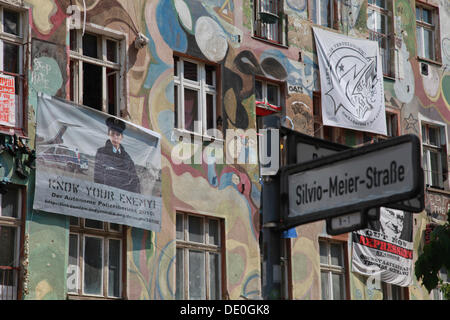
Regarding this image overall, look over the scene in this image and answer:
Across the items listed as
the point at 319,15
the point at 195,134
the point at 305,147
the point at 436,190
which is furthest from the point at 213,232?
the point at 305,147

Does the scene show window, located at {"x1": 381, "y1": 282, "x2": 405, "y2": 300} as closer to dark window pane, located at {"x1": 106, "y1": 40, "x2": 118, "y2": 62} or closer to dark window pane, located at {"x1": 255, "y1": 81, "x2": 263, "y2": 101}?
dark window pane, located at {"x1": 255, "y1": 81, "x2": 263, "y2": 101}

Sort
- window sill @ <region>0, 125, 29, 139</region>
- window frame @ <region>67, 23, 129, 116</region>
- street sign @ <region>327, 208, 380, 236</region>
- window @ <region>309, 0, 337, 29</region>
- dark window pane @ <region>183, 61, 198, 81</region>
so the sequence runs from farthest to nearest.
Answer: window @ <region>309, 0, 337, 29</region>
dark window pane @ <region>183, 61, 198, 81</region>
window frame @ <region>67, 23, 129, 116</region>
window sill @ <region>0, 125, 29, 139</region>
street sign @ <region>327, 208, 380, 236</region>

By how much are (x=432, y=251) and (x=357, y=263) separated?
6529 millimetres

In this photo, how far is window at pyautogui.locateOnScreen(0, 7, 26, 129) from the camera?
1683cm

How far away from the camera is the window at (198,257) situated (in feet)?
63.8

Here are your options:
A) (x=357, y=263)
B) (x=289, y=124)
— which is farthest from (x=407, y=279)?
(x=289, y=124)

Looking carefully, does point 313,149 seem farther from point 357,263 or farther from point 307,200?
point 357,263

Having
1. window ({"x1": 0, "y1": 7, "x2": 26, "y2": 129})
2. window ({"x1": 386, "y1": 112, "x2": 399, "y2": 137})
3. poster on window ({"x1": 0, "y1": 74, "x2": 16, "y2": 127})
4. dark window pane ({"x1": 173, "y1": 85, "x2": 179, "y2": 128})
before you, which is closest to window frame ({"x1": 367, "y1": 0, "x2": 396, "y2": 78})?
window ({"x1": 386, "y1": 112, "x2": 399, "y2": 137})

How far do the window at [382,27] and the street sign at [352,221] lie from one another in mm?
19307

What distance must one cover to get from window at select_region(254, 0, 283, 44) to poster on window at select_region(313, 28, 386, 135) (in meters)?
1.13

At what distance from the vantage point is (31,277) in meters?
16.4

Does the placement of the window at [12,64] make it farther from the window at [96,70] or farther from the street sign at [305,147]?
the street sign at [305,147]

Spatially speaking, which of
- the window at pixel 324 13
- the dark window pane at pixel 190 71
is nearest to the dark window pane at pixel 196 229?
the dark window pane at pixel 190 71

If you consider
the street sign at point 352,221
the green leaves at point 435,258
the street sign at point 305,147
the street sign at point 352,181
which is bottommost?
the street sign at point 352,221
